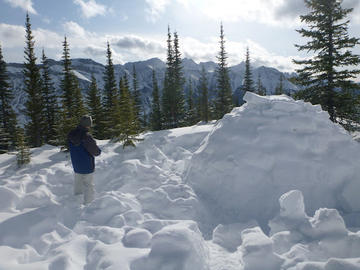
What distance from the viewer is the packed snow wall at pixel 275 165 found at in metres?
5.68

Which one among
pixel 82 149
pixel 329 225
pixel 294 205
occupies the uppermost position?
pixel 82 149

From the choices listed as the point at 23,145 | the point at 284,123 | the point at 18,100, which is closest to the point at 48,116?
the point at 23,145

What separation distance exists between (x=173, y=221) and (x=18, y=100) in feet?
691

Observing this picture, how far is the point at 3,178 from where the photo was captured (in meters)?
7.49

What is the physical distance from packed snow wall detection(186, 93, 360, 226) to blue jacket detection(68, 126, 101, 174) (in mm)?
2945

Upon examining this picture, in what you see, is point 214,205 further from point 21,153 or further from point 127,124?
point 21,153

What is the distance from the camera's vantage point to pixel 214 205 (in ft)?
19.7

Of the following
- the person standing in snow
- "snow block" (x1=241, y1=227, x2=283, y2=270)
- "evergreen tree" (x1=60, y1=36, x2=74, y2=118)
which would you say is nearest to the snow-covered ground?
"snow block" (x1=241, y1=227, x2=283, y2=270)

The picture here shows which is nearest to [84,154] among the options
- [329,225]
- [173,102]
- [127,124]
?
[127,124]

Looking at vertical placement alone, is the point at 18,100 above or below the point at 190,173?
above

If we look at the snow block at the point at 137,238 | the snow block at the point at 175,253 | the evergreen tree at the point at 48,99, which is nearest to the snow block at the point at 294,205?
the snow block at the point at 175,253

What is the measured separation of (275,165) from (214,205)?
79.7 inches

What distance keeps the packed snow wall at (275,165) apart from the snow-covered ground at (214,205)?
0.03 metres

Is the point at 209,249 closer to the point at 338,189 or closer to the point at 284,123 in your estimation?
the point at 338,189
